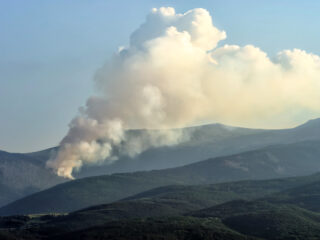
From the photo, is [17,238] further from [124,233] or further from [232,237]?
[232,237]

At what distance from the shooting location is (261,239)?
198 metres

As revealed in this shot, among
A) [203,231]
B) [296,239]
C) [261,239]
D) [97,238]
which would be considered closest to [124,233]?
[97,238]

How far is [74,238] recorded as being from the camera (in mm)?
199500

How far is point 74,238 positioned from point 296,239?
254 feet

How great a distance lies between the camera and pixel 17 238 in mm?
196375

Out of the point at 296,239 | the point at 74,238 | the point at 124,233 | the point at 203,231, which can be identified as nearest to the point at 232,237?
the point at 203,231

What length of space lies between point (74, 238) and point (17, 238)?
19429 mm

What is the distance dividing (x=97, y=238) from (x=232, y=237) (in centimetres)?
4545

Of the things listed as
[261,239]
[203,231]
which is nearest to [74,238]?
[203,231]

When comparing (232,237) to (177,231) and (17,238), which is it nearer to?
(177,231)

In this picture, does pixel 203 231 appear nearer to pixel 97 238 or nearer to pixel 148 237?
pixel 148 237

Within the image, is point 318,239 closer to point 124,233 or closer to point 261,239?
point 261,239

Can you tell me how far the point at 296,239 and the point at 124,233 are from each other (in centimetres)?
5978

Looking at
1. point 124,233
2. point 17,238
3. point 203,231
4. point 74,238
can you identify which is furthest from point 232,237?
point 17,238
